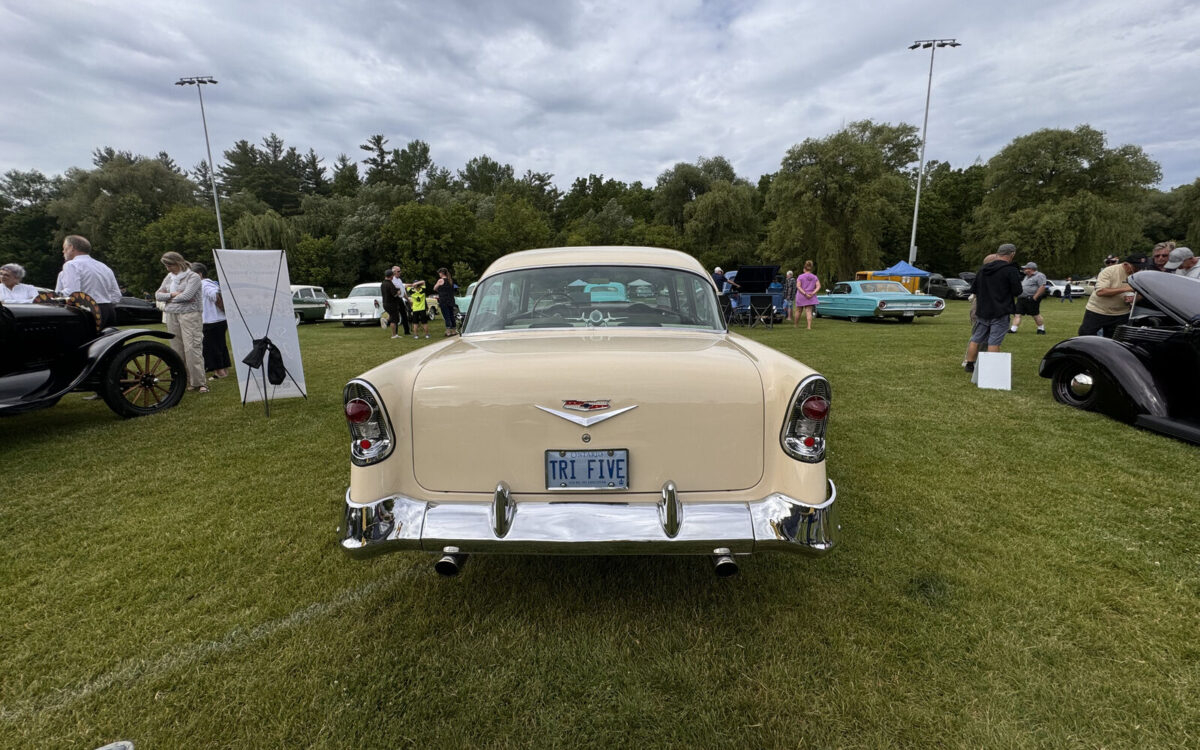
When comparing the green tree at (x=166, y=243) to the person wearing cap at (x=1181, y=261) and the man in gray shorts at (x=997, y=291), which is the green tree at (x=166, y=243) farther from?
the person wearing cap at (x=1181, y=261)

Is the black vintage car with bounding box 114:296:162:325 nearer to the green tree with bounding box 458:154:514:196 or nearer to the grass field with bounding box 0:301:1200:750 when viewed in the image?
the grass field with bounding box 0:301:1200:750

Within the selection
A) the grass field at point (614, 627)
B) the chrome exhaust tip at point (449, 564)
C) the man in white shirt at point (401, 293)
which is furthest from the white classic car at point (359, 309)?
the chrome exhaust tip at point (449, 564)

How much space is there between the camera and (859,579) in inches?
104

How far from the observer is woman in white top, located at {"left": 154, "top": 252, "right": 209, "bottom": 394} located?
265 inches

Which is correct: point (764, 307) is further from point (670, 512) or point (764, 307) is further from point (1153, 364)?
point (670, 512)

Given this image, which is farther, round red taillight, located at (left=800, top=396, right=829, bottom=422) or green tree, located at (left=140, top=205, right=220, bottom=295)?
green tree, located at (left=140, top=205, right=220, bottom=295)

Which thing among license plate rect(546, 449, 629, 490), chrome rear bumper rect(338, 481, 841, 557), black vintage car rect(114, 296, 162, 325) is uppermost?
black vintage car rect(114, 296, 162, 325)

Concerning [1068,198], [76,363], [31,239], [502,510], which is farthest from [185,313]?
[31,239]

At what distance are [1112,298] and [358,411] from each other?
944cm

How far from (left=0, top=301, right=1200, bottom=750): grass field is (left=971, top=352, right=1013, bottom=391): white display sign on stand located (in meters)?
2.66

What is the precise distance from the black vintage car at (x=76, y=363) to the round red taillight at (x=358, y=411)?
4597mm

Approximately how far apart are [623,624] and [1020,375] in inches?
315

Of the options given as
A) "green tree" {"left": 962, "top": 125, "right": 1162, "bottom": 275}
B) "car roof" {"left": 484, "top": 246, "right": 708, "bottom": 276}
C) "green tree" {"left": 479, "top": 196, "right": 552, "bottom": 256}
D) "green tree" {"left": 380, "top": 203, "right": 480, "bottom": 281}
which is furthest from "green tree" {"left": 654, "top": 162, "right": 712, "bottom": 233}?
"car roof" {"left": 484, "top": 246, "right": 708, "bottom": 276}

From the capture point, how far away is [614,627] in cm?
234
